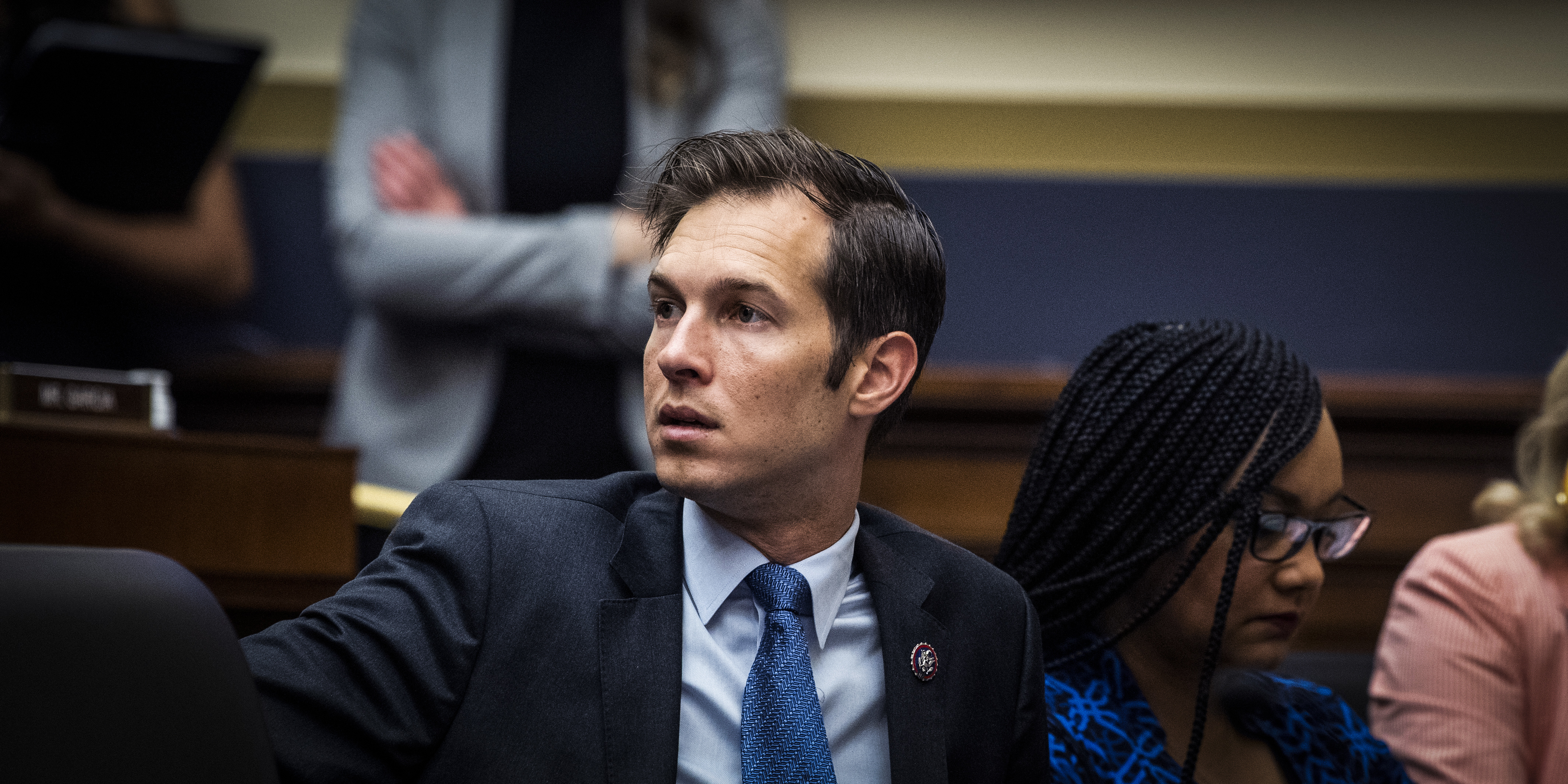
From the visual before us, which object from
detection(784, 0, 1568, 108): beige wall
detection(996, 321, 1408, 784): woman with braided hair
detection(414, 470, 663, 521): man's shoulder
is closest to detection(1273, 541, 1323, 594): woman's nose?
detection(996, 321, 1408, 784): woman with braided hair

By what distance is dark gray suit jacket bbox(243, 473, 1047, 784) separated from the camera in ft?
3.11

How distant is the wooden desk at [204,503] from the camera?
1687 mm

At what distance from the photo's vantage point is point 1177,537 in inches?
54.8

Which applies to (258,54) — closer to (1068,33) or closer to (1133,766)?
(1133,766)

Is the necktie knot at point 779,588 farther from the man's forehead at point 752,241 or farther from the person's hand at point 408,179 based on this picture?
the person's hand at point 408,179

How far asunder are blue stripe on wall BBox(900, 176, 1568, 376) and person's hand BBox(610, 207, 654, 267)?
1007 mm

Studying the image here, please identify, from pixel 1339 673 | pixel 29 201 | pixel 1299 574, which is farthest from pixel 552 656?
pixel 29 201

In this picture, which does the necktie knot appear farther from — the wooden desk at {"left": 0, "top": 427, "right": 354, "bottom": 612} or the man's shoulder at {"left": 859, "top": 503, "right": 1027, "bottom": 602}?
the wooden desk at {"left": 0, "top": 427, "right": 354, "bottom": 612}

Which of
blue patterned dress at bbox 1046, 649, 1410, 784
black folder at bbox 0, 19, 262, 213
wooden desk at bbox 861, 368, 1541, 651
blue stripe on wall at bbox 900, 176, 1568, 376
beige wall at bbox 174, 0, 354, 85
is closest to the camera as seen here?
blue patterned dress at bbox 1046, 649, 1410, 784

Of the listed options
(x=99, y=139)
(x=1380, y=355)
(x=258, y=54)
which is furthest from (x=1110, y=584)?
(x=1380, y=355)

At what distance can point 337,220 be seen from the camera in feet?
7.98

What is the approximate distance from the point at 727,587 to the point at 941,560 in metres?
0.23

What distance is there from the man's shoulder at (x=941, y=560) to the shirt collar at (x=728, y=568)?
0.09 metres

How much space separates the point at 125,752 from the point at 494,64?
195 centimetres
